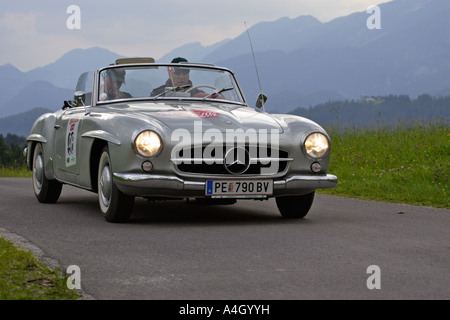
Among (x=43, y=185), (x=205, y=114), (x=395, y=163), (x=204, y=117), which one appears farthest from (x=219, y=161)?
(x=395, y=163)

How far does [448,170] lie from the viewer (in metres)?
11.2

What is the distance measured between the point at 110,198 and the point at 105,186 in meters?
0.18

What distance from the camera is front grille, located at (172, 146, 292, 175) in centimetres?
646

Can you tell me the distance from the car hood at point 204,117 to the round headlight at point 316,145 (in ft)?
1.00

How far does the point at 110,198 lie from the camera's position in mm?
6754


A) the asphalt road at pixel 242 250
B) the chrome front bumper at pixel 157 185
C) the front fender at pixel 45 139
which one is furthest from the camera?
the front fender at pixel 45 139

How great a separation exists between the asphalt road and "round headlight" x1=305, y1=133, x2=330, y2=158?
2.23ft

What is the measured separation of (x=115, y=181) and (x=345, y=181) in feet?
21.4

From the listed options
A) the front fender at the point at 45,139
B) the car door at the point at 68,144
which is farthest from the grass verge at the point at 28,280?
the front fender at the point at 45,139

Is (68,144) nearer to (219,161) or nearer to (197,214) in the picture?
(197,214)

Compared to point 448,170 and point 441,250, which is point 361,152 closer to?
point 448,170

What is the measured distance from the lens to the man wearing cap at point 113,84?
795 centimetres

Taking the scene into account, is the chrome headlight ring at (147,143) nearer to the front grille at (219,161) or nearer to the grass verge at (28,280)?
the front grille at (219,161)

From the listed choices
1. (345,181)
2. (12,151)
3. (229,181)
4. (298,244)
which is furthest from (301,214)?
(12,151)
